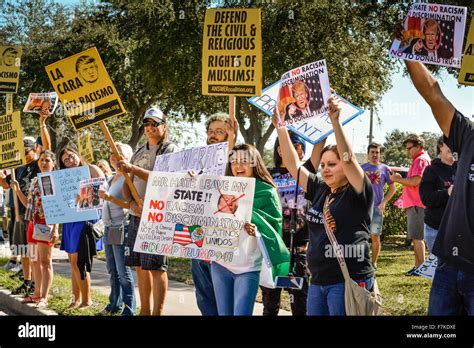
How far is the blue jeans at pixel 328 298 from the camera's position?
4.78 m

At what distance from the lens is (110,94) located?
6852 mm

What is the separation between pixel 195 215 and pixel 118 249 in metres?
2.17

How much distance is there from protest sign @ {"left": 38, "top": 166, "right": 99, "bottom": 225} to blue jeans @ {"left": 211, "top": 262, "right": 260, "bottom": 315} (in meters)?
3.00

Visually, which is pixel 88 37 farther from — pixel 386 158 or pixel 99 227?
pixel 386 158

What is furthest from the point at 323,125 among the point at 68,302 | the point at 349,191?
Answer: the point at 68,302

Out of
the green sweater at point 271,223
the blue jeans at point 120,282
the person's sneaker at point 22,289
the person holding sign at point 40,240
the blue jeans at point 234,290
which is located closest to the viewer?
the blue jeans at point 234,290

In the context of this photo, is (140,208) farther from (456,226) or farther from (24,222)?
(24,222)

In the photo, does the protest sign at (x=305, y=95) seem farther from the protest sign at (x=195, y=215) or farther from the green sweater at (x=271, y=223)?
the protest sign at (x=195, y=215)

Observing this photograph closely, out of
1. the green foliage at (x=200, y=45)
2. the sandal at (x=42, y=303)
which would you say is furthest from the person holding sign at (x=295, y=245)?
the green foliage at (x=200, y=45)

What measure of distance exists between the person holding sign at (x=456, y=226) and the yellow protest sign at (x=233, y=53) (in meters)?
2.38

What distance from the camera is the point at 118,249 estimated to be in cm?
762

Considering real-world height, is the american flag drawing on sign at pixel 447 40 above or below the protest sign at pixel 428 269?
above

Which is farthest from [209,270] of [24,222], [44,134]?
[24,222]
